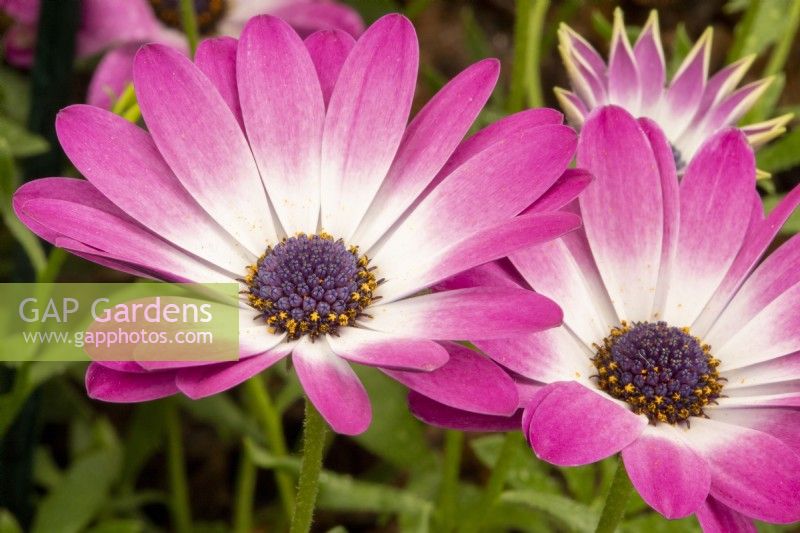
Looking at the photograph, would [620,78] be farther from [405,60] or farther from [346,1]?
[346,1]

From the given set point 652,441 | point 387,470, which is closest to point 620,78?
point 652,441

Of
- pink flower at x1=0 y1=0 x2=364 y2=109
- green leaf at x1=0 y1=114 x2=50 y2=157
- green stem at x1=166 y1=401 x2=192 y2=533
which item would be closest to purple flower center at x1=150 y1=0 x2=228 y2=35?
pink flower at x1=0 y1=0 x2=364 y2=109

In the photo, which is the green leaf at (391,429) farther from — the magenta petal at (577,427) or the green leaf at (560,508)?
the magenta petal at (577,427)

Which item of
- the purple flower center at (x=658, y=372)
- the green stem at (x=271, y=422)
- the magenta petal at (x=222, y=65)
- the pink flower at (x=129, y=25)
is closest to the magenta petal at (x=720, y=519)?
the purple flower center at (x=658, y=372)

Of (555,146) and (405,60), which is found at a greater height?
(405,60)

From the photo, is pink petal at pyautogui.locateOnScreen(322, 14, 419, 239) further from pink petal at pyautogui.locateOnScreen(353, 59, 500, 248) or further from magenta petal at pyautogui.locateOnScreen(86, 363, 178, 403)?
magenta petal at pyautogui.locateOnScreen(86, 363, 178, 403)

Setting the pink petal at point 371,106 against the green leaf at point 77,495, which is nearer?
the pink petal at point 371,106

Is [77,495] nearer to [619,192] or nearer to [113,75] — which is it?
[113,75]
